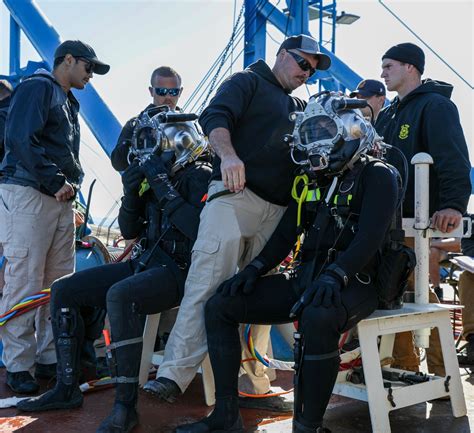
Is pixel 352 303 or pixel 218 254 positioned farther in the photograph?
pixel 218 254

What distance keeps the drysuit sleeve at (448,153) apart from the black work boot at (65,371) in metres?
2.12

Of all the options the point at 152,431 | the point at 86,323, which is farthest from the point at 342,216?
the point at 86,323

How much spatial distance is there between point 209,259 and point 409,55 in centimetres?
192

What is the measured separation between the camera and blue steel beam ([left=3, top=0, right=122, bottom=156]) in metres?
8.03

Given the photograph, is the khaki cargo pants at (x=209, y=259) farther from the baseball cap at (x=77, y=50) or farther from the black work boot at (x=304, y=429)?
the baseball cap at (x=77, y=50)

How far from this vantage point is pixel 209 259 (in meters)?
3.23

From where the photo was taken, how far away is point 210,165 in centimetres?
378

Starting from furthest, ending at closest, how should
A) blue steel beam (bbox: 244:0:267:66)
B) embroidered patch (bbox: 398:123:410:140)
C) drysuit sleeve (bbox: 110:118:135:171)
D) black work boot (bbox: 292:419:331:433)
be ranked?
blue steel beam (bbox: 244:0:267:66), drysuit sleeve (bbox: 110:118:135:171), embroidered patch (bbox: 398:123:410:140), black work boot (bbox: 292:419:331:433)

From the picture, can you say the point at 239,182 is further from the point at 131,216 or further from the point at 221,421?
the point at 221,421

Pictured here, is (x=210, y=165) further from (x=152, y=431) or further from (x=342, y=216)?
(x=152, y=431)

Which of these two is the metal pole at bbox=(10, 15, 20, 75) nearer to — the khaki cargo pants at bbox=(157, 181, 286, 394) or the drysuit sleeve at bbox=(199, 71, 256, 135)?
the drysuit sleeve at bbox=(199, 71, 256, 135)

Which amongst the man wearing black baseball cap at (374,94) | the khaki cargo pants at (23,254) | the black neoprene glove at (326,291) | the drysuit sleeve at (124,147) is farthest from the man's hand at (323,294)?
the man wearing black baseball cap at (374,94)

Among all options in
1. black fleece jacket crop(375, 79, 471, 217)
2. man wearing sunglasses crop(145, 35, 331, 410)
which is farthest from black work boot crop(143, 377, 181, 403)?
black fleece jacket crop(375, 79, 471, 217)

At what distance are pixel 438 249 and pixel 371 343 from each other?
14.6 feet
